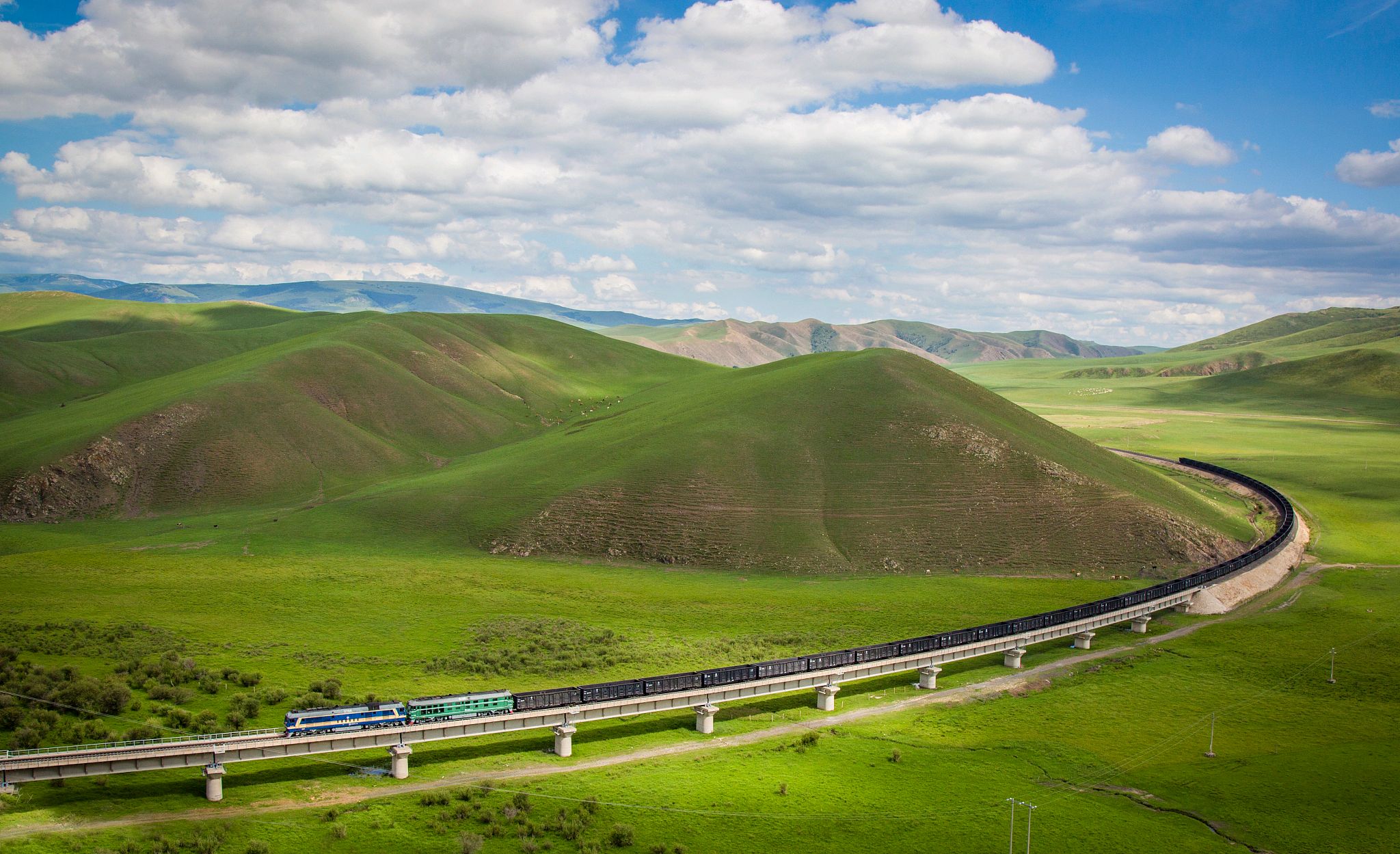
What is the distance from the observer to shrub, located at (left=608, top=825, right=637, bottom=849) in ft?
140

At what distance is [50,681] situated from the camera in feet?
181

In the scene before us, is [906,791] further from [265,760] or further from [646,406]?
[646,406]

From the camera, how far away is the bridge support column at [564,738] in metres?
52.4

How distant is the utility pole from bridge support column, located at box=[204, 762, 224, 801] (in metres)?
36.3

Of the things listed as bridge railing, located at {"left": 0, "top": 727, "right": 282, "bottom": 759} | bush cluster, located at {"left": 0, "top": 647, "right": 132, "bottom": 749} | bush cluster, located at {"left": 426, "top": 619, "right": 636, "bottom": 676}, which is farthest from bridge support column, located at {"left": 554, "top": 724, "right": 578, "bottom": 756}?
bush cluster, located at {"left": 0, "top": 647, "right": 132, "bottom": 749}

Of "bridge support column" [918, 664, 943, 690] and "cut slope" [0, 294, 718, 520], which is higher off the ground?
"cut slope" [0, 294, 718, 520]

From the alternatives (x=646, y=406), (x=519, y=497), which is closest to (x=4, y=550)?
(x=519, y=497)

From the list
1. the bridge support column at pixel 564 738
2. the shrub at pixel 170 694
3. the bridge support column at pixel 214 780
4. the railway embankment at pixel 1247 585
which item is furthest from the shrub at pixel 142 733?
the railway embankment at pixel 1247 585

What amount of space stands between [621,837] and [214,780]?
19.3m

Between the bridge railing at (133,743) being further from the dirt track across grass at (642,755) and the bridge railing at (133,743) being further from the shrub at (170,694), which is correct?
the shrub at (170,694)

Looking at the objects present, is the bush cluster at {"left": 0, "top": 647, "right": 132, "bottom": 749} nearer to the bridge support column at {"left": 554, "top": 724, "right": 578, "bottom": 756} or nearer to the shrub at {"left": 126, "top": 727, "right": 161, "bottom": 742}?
the shrub at {"left": 126, "top": 727, "right": 161, "bottom": 742}

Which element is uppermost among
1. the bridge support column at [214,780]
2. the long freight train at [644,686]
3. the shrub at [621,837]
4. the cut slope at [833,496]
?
the cut slope at [833,496]

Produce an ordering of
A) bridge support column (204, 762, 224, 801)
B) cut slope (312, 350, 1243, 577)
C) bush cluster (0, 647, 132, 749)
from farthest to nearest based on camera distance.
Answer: cut slope (312, 350, 1243, 577) < bush cluster (0, 647, 132, 749) < bridge support column (204, 762, 224, 801)

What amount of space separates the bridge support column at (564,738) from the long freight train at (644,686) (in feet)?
4.65
